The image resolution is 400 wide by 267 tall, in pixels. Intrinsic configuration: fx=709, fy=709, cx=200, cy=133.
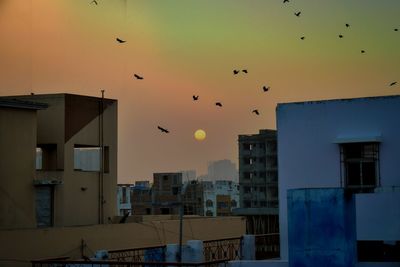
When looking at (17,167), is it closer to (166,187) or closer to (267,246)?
(267,246)

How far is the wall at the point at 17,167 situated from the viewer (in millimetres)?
24422

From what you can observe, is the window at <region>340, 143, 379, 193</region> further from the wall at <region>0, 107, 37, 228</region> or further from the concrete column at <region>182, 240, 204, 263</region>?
the wall at <region>0, 107, 37, 228</region>

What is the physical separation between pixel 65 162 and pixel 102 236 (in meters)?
4.02

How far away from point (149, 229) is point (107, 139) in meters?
4.68

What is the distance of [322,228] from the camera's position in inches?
611

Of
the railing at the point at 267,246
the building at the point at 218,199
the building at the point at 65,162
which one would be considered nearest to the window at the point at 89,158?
the building at the point at 65,162

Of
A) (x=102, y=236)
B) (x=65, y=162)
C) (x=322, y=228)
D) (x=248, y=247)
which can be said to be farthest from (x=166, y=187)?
(x=322, y=228)

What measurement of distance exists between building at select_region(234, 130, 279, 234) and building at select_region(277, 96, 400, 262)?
56.7m

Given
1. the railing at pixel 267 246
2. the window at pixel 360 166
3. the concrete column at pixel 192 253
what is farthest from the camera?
the railing at pixel 267 246

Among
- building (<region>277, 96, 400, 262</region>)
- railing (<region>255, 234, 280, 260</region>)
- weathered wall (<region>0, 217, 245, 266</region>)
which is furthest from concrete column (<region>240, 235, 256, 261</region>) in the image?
railing (<region>255, 234, 280, 260</region>)

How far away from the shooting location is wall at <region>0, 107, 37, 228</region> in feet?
80.1

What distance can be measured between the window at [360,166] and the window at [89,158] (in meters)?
14.6

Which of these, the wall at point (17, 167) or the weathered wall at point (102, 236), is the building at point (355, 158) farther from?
the wall at point (17, 167)

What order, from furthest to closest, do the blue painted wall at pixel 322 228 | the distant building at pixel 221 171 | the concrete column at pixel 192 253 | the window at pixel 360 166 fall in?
the distant building at pixel 221 171
the concrete column at pixel 192 253
the window at pixel 360 166
the blue painted wall at pixel 322 228
